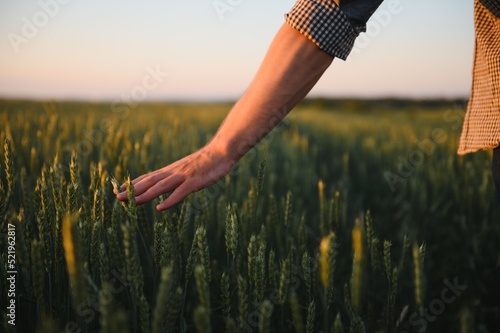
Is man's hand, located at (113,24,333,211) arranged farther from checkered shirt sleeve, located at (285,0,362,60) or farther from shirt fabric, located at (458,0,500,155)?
shirt fabric, located at (458,0,500,155)

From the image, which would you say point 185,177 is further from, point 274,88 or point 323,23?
Result: point 323,23

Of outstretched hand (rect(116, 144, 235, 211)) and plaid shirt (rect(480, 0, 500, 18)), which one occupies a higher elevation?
plaid shirt (rect(480, 0, 500, 18))

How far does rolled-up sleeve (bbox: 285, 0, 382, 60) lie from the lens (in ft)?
2.81

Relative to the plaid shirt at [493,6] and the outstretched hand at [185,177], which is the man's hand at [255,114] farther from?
the plaid shirt at [493,6]

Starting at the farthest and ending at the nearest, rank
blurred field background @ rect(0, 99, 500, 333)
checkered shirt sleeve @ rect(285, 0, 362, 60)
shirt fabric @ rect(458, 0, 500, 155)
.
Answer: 1. shirt fabric @ rect(458, 0, 500, 155)
2. checkered shirt sleeve @ rect(285, 0, 362, 60)
3. blurred field background @ rect(0, 99, 500, 333)

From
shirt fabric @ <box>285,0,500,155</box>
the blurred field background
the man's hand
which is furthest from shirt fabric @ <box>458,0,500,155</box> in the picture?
the man's hand

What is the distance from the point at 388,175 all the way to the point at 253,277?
2287mm

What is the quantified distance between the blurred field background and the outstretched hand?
70mm

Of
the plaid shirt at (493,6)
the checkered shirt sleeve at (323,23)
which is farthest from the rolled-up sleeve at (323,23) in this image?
the plaid shirt at (493,6)

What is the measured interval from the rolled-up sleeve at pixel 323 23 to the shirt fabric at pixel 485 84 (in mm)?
380

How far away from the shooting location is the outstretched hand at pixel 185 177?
917 mm

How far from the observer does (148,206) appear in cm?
162

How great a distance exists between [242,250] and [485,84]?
0.85 meters

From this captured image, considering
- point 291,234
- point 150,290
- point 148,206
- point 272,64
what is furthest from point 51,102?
point 272,64
